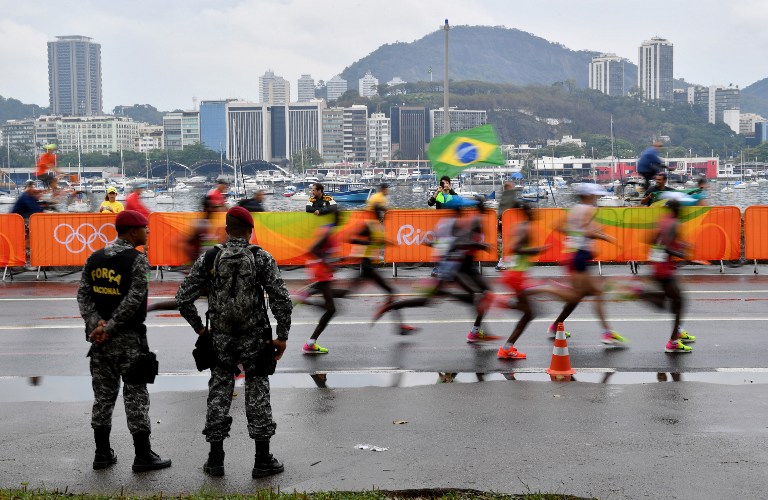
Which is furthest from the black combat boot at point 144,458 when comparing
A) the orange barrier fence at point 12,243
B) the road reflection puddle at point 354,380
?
the orange barrier fence at point 12,243

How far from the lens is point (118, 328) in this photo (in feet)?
23.3

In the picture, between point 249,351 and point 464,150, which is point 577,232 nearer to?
point 249,351

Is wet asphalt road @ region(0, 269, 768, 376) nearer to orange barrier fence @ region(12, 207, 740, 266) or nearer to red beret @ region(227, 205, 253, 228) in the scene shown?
orange barrier fence @ region(12, 207, 740, 266)

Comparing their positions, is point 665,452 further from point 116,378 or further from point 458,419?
point 116,378

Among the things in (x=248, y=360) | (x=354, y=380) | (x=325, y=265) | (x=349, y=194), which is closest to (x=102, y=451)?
(x=248, y=360)

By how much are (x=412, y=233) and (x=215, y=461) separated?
1287 cm

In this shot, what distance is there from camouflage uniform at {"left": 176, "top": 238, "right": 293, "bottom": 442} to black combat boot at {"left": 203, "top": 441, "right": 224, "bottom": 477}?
0.07m

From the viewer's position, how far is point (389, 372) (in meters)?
10.4

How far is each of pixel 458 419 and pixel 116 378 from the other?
2.78 metres

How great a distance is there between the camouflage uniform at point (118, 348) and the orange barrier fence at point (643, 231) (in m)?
12.4

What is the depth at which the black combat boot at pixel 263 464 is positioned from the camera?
6965 millimetres

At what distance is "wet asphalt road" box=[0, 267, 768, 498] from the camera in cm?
692

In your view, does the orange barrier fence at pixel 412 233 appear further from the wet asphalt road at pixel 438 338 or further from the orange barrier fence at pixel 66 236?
the orange barrier fence at pixel 66 236

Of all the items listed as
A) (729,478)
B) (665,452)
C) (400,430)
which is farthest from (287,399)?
(729,478)
